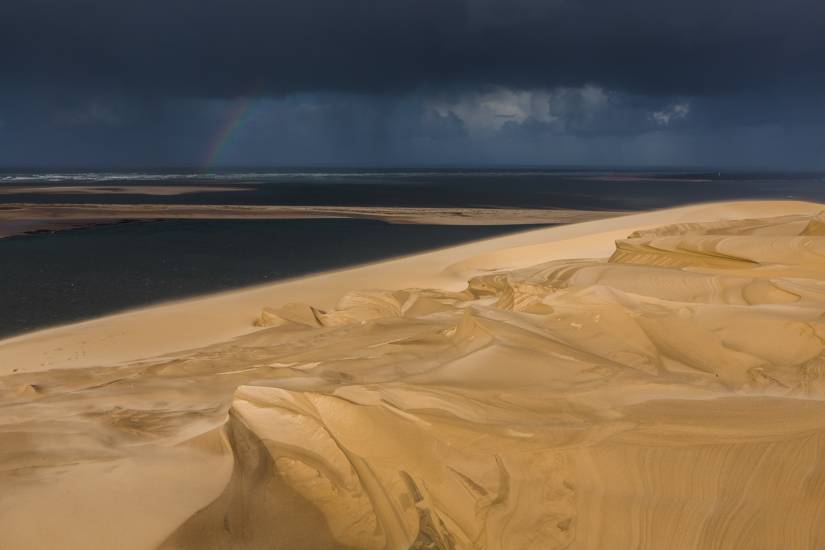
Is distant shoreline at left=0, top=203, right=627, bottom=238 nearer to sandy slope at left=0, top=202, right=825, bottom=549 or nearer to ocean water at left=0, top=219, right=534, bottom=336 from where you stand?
ocean water at left=0, top=219, right=534, bottom=336

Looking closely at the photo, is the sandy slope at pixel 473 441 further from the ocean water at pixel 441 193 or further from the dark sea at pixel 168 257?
the ocean water at pixel 441 193

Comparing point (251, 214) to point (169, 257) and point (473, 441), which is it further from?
point (473, 441)

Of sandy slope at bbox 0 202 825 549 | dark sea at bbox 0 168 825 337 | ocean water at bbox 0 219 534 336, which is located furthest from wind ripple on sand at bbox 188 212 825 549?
dark sea at bbox 0 168 825 337

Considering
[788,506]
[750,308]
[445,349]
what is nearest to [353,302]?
[445,349]

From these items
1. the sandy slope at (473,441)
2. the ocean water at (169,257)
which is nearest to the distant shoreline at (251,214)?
the ocean water at (169,257)

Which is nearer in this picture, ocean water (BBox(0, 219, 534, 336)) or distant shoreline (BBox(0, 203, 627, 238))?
ocean water (BBox(0, 219, 534, 336))

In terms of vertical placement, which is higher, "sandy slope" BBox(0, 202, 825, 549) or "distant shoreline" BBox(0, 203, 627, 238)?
"sandy slope" BBox(0, 202, 825, 549)

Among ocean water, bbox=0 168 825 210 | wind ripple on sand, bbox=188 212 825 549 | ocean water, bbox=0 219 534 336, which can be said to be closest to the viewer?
wind ripple on sand, bbox=188 212 825 549

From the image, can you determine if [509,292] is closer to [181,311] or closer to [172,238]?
[181,311]
